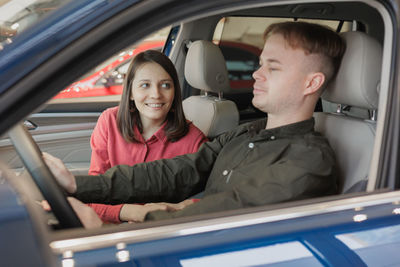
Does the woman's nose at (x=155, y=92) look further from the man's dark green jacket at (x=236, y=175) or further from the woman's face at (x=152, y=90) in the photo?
the man's dark green jacket at (x=236, y=175)

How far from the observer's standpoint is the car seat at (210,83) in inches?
103

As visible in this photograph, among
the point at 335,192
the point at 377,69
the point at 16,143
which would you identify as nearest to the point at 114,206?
the point at 16,143

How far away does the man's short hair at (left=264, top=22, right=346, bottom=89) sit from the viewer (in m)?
1.70

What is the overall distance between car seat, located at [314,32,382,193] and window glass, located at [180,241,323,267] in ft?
1.96

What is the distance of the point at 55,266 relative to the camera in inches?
32.5

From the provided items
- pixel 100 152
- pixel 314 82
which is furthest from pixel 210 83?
pixel 314 82

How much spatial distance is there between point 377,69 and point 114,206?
43.2 inches

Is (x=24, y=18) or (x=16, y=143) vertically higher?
(x=24, y=18)

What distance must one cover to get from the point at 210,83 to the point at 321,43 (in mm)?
1026

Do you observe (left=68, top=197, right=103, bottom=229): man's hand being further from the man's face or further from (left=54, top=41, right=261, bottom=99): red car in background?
(left=54, top=41, right=261, bottom=99): red car in background

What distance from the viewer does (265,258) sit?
93 cm

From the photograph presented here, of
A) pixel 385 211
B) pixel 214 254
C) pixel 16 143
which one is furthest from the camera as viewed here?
pixel 16 143

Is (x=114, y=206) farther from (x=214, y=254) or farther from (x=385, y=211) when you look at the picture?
(x=385, y=211)

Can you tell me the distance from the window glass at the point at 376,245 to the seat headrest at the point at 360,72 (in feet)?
2.11
